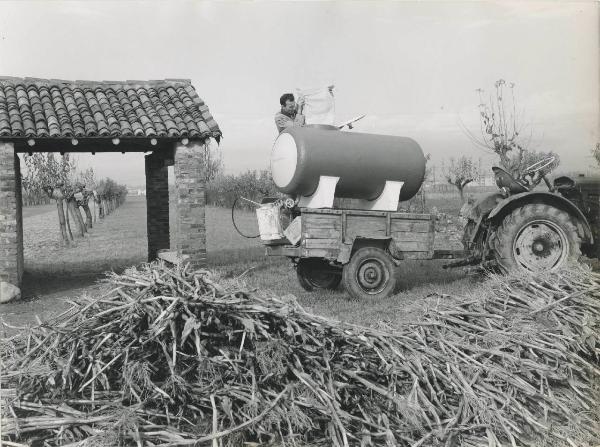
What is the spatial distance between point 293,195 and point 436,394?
555 centimetres

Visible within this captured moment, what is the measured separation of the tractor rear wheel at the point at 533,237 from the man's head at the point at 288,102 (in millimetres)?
3711

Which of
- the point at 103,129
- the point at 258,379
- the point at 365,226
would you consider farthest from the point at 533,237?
the point at 103,129

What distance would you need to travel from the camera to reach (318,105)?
29.9 ft

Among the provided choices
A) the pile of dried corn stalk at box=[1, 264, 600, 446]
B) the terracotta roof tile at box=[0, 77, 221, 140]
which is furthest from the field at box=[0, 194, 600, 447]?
the terracotta roof tile at box=[0, 77, 221, 140]

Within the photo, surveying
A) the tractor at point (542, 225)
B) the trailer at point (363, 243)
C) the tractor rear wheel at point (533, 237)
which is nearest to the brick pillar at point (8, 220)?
the trailer at point (363, 243)

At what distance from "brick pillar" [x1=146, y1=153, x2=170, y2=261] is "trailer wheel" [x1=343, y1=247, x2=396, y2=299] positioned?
623cm

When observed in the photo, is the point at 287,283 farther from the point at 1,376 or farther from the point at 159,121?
the point at 1,376

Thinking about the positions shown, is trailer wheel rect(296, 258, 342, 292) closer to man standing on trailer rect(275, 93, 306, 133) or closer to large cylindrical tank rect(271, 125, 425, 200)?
large cylindrical tank rect(271, 125, 425, 200)

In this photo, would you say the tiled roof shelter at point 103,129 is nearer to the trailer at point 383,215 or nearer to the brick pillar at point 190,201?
the brick pillar at point 190,201

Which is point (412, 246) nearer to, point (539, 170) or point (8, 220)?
point (539, 170)

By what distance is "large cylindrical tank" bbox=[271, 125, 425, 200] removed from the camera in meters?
8.52

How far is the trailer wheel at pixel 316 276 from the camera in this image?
383 inches

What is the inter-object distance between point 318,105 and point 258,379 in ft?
20.0

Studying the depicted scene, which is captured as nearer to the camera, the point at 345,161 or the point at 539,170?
the point at 345,161
